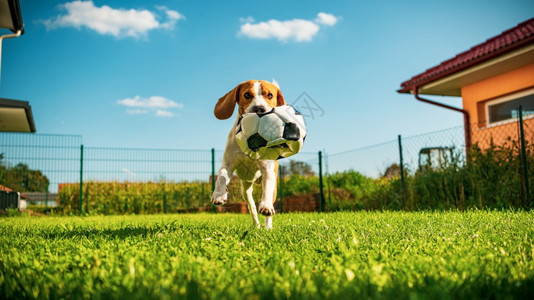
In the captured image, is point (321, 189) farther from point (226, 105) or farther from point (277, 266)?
point (277, 266)

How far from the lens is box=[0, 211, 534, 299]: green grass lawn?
6.23 ft

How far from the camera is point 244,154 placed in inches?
167

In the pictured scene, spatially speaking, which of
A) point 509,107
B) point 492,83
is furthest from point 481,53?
point 509,107

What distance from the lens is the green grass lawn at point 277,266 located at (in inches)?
74.8

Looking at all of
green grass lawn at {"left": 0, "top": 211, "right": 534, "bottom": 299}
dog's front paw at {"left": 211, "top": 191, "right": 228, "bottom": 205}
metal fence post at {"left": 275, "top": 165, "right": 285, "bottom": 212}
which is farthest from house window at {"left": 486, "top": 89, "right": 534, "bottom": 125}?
dog's front paw at {"left": 211, "top": 191, "right": 228, "bottom": 205}

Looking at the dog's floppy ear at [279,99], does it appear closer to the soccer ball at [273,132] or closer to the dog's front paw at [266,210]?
the soccer ball at [273,132]

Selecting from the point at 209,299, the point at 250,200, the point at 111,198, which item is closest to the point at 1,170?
the point at 111,198

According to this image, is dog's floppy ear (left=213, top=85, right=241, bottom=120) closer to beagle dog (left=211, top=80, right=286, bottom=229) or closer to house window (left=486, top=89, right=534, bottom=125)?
beagle dog (left=211, top=80, right=286, bottom=229)

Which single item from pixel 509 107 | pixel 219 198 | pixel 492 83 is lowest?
pixel 219 198

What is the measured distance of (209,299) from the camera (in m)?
1.70

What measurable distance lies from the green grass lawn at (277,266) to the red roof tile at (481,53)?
23.3 ft

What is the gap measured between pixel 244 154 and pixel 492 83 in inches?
377

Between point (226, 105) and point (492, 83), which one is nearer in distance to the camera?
point (226, 105)

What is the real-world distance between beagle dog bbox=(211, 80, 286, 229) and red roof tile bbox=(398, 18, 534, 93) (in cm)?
746
